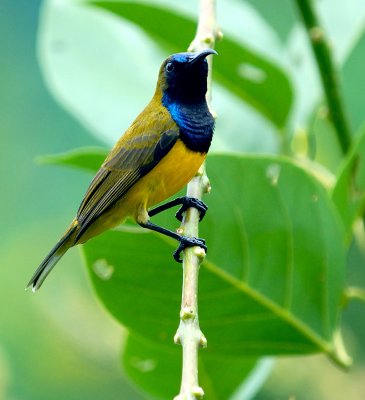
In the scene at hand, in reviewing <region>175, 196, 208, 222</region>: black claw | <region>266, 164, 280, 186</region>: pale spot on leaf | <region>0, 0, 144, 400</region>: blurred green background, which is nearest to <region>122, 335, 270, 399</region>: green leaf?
<region>175, 196, 208, 222</region>: black claw

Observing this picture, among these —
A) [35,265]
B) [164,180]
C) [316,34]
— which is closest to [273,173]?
[316,34]

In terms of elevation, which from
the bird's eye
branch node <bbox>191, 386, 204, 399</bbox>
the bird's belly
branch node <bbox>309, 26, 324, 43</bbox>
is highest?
the bird's eye

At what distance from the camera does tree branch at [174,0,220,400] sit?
5.10ft

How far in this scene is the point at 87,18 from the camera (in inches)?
136

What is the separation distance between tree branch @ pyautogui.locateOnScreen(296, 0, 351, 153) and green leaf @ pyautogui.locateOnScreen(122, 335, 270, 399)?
67 cm

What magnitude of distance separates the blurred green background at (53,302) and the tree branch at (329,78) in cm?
181

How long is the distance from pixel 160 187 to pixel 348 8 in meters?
1.06

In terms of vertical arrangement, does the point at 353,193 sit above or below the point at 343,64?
below

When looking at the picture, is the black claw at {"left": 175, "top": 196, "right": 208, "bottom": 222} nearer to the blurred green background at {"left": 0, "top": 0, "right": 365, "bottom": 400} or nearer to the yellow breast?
the yellow breast

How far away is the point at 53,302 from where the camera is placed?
532 centimetres

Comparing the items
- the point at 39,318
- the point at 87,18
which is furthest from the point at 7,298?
the point at 87,18

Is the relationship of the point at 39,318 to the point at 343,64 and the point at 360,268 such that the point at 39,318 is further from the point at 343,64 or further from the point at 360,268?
the point at 343,64

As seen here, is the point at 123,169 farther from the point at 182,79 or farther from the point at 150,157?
the point at 182,79

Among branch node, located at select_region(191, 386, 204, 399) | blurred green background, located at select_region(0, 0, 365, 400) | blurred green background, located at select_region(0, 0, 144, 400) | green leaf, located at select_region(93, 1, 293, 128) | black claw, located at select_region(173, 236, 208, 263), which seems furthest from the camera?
blurred green background, located at select_region(0, 0, 144, 400)
